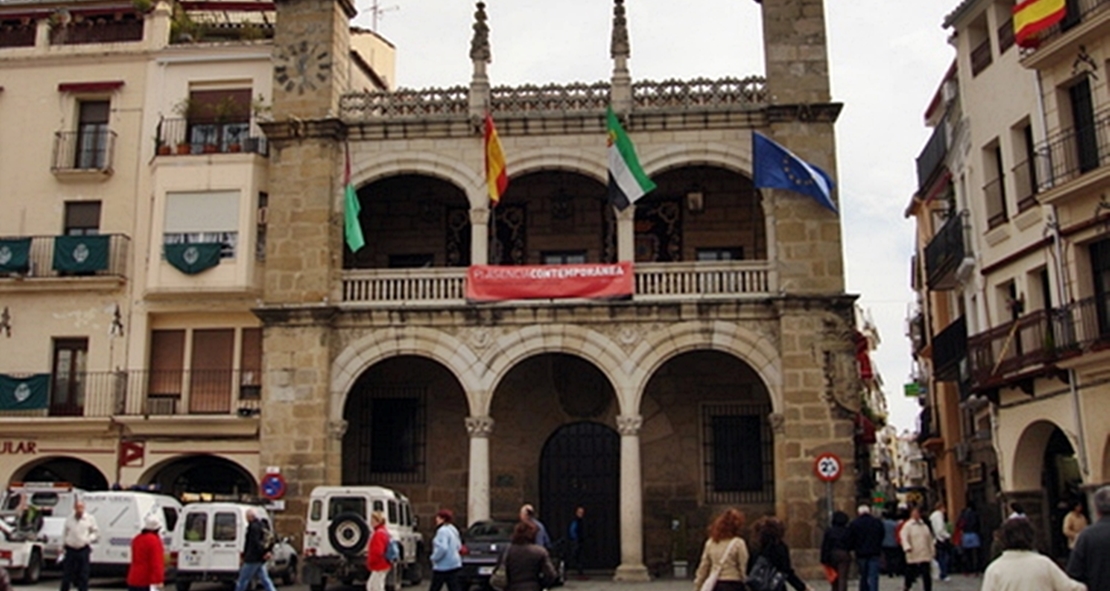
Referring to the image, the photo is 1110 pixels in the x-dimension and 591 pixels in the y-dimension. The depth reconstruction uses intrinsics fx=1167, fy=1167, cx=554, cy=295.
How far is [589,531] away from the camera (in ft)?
85.6

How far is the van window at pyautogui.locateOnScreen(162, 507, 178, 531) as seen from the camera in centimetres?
2309

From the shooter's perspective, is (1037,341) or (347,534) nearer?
(347,534)

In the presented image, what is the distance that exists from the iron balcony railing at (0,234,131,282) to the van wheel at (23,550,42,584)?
7.33 m

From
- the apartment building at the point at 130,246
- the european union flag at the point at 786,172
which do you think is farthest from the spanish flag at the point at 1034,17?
the apartment building at the point at 130,246

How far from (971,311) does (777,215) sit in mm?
6329

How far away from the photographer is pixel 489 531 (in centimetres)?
2177

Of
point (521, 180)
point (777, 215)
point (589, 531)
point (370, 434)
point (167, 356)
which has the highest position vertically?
point (521, 180)

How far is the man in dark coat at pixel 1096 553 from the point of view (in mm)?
8055

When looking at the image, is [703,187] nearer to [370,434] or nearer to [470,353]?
[470,353]

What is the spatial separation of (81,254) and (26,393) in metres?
3.44

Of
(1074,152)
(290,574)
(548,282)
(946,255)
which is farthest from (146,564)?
(946,255)

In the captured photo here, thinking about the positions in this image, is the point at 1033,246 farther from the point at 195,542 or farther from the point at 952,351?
the point at 195,542

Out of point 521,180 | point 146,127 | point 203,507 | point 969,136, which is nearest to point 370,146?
point 521,180

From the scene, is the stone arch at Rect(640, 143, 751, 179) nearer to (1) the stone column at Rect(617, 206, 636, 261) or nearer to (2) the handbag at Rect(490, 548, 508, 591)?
(1) the stone column at Rect(617, 206, 636, 261)
